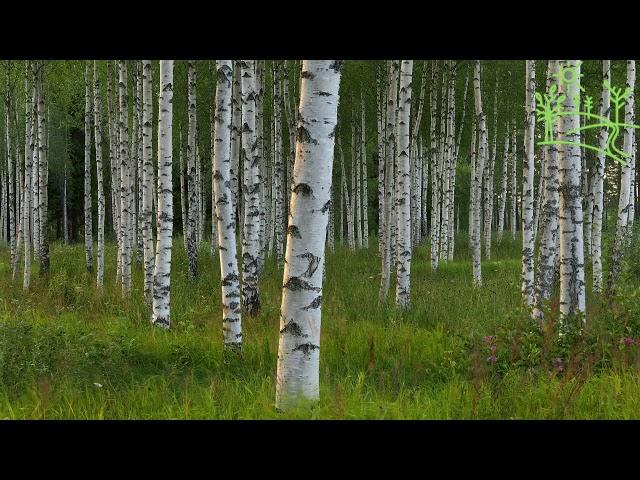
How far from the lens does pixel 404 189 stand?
8.79m

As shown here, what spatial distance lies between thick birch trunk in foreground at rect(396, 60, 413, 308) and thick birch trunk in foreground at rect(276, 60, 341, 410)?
192 inches

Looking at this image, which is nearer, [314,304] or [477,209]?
[314,304]

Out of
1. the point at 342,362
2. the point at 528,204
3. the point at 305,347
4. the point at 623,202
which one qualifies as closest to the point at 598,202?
the point at 623,202

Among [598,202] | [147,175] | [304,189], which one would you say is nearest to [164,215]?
[147,175]

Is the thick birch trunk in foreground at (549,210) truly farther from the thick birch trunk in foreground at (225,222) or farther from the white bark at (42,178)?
the white bark at (42,178)

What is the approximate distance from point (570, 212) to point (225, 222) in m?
4.01

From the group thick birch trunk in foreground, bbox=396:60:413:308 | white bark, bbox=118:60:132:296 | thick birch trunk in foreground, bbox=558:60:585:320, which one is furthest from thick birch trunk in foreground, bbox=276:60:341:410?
white bark, bbox=118:60:132:296

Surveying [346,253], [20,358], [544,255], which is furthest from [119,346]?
[346,253]

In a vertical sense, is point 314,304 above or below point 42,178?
below

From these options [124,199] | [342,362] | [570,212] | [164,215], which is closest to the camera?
[342,362]

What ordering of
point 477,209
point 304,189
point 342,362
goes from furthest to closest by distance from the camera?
point 477,209 < point 342,362 < point 304,189

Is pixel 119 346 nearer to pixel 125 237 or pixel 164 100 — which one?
pixel 164 100

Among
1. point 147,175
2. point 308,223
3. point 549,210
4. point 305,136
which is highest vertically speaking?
point 147,175

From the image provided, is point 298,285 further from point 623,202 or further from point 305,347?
point 623,202
